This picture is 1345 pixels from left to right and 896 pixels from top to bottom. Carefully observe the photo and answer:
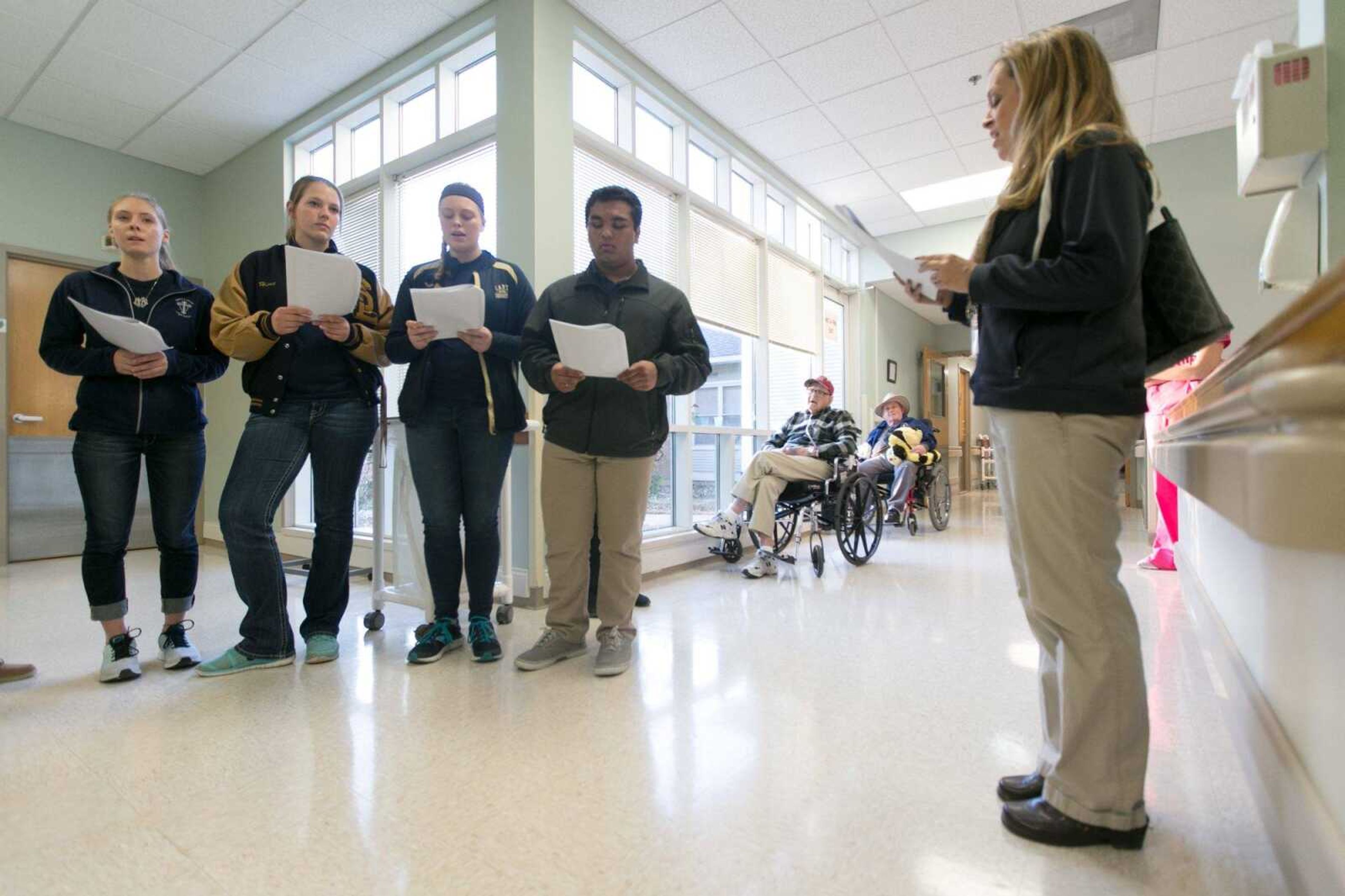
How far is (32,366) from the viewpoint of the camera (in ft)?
14.1

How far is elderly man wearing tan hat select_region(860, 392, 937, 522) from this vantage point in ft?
16.0

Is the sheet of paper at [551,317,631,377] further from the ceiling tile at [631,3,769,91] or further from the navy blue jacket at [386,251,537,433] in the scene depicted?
the ceiling tile at [631,3,769,91]

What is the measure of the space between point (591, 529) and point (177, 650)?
1.28 m

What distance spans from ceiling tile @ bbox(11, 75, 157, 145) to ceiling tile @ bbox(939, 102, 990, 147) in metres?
4.98

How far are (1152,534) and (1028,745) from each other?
3989mm

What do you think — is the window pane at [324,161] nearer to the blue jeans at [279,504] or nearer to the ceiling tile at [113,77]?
the ceiling tile at [113,77]

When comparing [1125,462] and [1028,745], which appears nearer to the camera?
[1125,462]

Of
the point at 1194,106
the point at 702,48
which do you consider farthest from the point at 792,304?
the point at 1194,106

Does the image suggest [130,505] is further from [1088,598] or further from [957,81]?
[957,81]

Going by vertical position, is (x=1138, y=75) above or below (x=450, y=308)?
above

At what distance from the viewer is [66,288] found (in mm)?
1886

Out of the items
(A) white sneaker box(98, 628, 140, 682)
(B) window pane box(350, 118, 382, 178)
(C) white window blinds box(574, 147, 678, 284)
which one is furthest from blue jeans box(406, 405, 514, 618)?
(B) window pane box(350, 118, 382, 178)

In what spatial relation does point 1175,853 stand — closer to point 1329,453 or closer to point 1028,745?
point 1028,745

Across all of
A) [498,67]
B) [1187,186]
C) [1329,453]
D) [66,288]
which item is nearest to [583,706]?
[1329,453]
